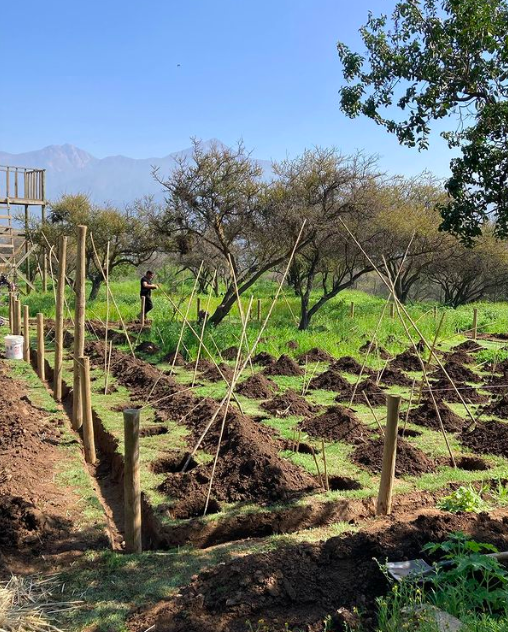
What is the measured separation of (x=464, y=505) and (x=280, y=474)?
1.56m

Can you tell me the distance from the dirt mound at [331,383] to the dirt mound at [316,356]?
75.4 inches

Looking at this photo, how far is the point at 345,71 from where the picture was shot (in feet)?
28.0

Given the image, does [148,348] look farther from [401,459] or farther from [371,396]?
[401,459]

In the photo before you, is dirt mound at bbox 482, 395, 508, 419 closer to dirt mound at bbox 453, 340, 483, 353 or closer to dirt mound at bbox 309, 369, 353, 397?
dirt mound at bbox 309, 369, 353, 397

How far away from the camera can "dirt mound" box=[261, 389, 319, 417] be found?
7477 millimetres

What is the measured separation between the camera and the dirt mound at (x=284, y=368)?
32.8 ft

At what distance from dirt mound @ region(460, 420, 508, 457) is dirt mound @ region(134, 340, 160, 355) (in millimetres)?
7027

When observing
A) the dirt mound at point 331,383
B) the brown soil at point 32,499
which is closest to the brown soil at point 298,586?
the brown soil at point 32,499

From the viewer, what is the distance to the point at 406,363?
11062 mm

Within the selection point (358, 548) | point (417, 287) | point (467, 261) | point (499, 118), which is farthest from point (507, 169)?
point (417, 287)

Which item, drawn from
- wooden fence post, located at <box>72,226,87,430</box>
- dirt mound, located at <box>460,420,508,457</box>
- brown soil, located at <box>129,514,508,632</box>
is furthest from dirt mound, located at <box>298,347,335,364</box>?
brown soil, located at <box>129,514,508,632</box>

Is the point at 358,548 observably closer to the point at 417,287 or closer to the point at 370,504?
the point at 370,504

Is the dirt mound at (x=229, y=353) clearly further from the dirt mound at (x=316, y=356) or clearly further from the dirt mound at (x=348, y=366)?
the dirt mound at (x=348, y=366)

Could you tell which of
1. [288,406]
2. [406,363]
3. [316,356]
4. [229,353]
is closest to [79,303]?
[288,406]
